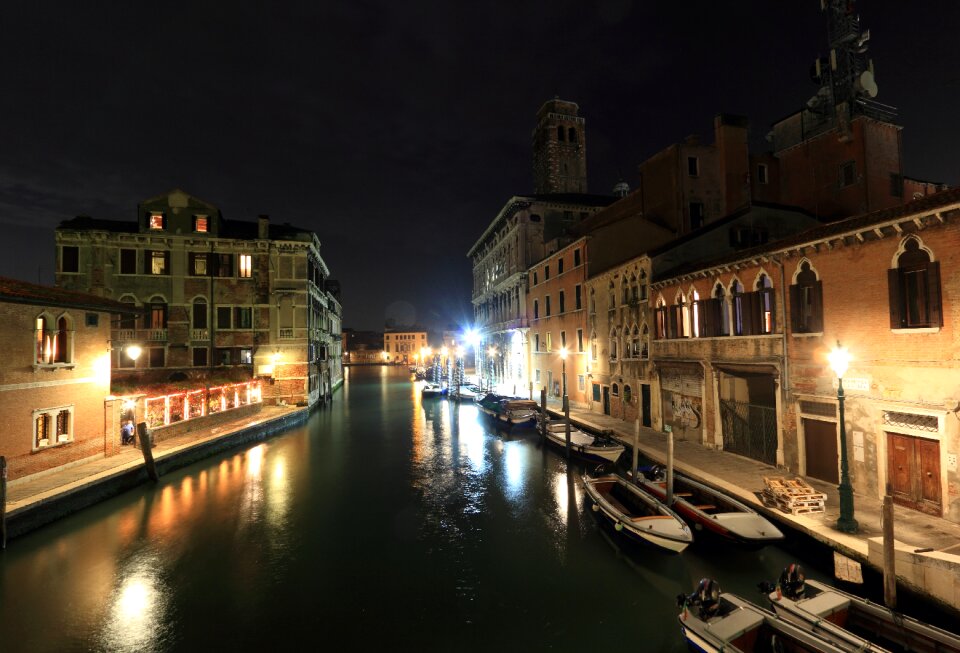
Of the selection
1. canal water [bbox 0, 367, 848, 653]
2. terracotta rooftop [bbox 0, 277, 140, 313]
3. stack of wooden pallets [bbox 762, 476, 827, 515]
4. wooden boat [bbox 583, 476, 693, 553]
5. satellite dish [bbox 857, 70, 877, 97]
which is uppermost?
satellite dish [bbox 857, 70, 877, 97]

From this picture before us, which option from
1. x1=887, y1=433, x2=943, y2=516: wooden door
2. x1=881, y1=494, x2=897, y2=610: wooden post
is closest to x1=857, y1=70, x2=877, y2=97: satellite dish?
x1=887, y1=433, x2=943, y2=516: wooden door

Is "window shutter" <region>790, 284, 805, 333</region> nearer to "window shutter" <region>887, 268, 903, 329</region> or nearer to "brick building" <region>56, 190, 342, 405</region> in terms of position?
"window shutter" <region>887, 268, 903, 329</region>

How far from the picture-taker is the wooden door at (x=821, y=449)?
1394 centimetres

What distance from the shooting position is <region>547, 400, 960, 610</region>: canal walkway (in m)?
8.26

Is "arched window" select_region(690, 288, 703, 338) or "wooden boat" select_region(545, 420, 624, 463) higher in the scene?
"arched window" select_region(690, 288, 703, 338)

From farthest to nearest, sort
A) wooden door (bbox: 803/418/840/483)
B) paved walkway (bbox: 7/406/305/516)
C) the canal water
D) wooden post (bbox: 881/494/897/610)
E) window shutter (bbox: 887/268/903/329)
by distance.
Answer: paved walkway (bbox: 7/406/305/516) < wooden door (bbox: 803/418/840/483) < window shutter (bbox: 887/268/903/329) < the canal water < wooden post (bbox: 881/494/897/610)

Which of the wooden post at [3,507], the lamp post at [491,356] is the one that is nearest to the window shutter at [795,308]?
the wooden post at [3,507]

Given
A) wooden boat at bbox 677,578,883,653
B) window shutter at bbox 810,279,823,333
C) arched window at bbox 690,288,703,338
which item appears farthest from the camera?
arched window at bbox 690,288,703,338

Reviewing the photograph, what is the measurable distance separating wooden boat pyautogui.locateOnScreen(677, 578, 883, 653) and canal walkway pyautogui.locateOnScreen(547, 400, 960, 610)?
7.89ft

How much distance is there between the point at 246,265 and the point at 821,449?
3789cm

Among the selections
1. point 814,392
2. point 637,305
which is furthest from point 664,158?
point 814,392

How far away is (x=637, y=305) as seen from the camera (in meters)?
24.0

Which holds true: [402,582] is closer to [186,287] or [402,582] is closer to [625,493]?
[625,493]

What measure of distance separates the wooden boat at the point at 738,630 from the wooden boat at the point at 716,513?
9.73 ft
